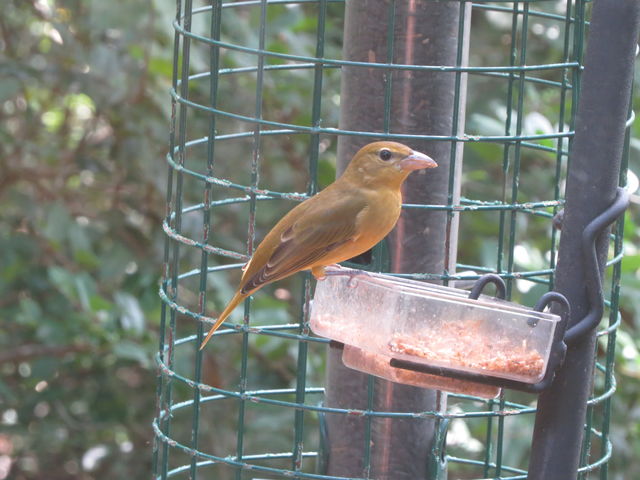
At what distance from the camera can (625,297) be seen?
5074 mm

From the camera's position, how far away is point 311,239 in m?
3.89

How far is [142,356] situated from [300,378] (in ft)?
5.55

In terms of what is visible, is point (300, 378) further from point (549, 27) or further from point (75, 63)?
point (549, 27)

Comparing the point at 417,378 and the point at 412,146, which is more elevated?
the point at 412,146

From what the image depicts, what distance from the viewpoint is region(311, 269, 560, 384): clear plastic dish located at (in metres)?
3.06

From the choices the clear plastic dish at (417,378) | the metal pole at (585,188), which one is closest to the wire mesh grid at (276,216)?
the clear plastic dish at (417,378)

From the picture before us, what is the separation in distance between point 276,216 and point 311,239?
2226 mm

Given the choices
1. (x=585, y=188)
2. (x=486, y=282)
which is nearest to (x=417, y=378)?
(x=486, y=282)

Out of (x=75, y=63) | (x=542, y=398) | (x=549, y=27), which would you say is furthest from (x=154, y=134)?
Result: (x=542, y=398)

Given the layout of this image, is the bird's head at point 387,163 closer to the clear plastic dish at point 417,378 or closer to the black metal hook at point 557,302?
the clear plastic dish at point 417,378

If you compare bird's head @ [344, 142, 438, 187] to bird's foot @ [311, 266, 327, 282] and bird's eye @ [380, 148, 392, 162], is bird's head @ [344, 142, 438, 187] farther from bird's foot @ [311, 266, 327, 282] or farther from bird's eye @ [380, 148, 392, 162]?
bird's foot @ [311, 266, 327, 282]

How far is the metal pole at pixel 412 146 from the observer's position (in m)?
3.89

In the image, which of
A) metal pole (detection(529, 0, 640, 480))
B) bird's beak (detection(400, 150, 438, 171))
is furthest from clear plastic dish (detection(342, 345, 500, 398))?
bird's beak (detection(400, 150, 438, 171))

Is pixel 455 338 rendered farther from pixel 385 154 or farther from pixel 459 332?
pixel 385 154
